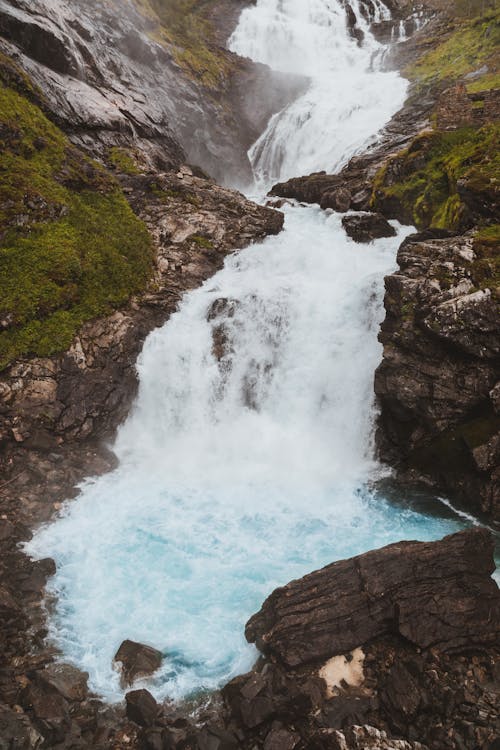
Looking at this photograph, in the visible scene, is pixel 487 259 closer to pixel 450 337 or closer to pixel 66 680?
pixel 450 337

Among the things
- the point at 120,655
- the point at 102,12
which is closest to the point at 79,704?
the point at 120,655

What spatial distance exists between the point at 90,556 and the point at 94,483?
3103 mm

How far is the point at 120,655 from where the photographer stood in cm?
832

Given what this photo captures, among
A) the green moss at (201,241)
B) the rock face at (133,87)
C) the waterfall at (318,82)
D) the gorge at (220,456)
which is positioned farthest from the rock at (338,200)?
the rock face at (133,87)

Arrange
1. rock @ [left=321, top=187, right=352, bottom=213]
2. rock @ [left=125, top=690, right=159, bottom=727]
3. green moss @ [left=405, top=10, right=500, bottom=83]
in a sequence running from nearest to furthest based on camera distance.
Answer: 1. rock @ [left=125, top=690, right=159, bottom=727]
2. rock @ [left=321, top=187, right=352, bottom=213]
3. green moss @ [left=405, top=10, right=500, bottom=83]

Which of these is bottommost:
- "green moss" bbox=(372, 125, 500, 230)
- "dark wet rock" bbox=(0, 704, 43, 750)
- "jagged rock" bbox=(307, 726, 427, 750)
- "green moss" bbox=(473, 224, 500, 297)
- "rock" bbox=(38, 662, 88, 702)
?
"rock" bbox=(38, 662, 88, 702)

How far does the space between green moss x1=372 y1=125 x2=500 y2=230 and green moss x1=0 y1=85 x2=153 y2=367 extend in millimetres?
12414

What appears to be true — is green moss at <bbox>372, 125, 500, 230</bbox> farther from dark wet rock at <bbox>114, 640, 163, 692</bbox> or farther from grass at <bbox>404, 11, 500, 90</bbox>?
dark wet rock at <bbox>114, 640, 163, 692</bbox>

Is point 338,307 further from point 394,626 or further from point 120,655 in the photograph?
point 120,655

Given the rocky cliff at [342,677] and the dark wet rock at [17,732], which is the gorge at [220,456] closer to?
the rocky cliff at [342,677]

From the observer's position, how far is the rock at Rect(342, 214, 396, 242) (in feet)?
70.1

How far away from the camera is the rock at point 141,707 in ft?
23.4

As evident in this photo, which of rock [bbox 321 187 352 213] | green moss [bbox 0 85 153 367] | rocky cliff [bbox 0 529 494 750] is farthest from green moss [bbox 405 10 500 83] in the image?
rocky cliff [bbox 0 529 494 750]

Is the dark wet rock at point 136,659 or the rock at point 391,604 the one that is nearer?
the rock at point 391,604
